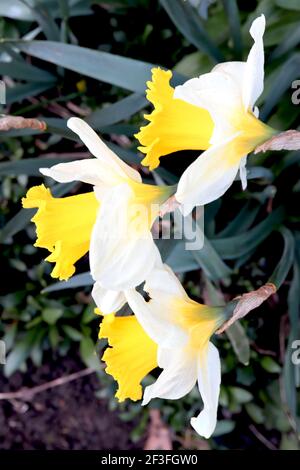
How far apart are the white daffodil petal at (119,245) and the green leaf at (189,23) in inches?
20.7

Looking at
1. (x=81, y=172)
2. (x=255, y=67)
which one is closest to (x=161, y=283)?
(x=81, y=172)

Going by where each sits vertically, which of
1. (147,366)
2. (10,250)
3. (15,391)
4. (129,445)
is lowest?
(129,445)

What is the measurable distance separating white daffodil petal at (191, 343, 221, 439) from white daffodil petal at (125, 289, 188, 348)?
0.04 meters

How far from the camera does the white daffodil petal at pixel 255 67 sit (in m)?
0.64

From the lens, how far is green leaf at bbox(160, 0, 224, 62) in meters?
1.07

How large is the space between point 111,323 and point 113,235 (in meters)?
0.15

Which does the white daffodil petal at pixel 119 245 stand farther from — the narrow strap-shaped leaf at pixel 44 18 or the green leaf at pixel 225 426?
the green leaf at pixel 225 426

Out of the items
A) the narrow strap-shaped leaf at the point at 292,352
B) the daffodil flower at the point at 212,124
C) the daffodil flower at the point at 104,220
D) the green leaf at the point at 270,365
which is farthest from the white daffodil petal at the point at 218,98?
the green leaf at the point at 270,365

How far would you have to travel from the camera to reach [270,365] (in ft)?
4.83

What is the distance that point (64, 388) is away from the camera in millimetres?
1641

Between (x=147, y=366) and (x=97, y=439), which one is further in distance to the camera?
(x=97, y=439)

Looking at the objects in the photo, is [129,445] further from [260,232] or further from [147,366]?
[147,366]

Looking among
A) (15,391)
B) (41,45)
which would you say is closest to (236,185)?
(41,45)

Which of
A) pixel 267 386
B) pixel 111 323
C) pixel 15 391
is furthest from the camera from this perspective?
pixel 15 391
